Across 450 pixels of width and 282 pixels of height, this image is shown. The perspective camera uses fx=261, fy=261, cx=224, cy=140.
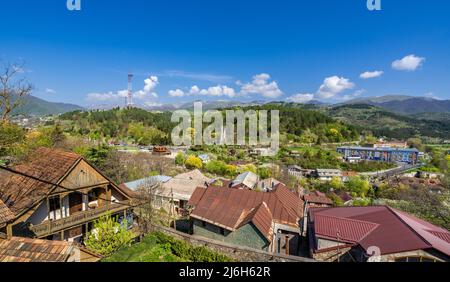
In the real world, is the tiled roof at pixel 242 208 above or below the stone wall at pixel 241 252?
above

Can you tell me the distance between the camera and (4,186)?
41.4ft

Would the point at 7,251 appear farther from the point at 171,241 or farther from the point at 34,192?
the point at 171,241

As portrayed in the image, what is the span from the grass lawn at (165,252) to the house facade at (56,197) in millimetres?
2863

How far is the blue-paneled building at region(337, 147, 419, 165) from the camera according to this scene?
8888 centimetres

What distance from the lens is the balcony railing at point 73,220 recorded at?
1198 centimetres

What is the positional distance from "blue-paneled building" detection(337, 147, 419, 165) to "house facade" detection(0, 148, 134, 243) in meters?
86.7

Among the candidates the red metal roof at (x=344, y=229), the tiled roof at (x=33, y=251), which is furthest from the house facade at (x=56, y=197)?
the red metal roof at (x=344, y=229)

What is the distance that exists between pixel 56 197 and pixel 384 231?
15770 millimetres

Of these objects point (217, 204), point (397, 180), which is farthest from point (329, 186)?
point (217, 204)

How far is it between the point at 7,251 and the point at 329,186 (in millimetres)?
49604

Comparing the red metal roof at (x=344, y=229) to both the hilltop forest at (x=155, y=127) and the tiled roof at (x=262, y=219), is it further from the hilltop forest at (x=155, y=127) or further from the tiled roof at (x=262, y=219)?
the hilltop forest at (x=155, y=127)

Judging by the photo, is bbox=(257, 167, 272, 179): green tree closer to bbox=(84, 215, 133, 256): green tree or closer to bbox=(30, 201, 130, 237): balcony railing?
bbox=(30, 201, 130, 237): balcony railing

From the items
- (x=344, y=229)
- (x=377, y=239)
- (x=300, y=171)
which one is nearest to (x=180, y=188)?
(x=344, y=229)

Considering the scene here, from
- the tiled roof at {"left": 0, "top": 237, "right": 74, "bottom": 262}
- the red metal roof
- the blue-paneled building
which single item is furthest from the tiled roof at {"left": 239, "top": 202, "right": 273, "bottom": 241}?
the blue-paneled building
